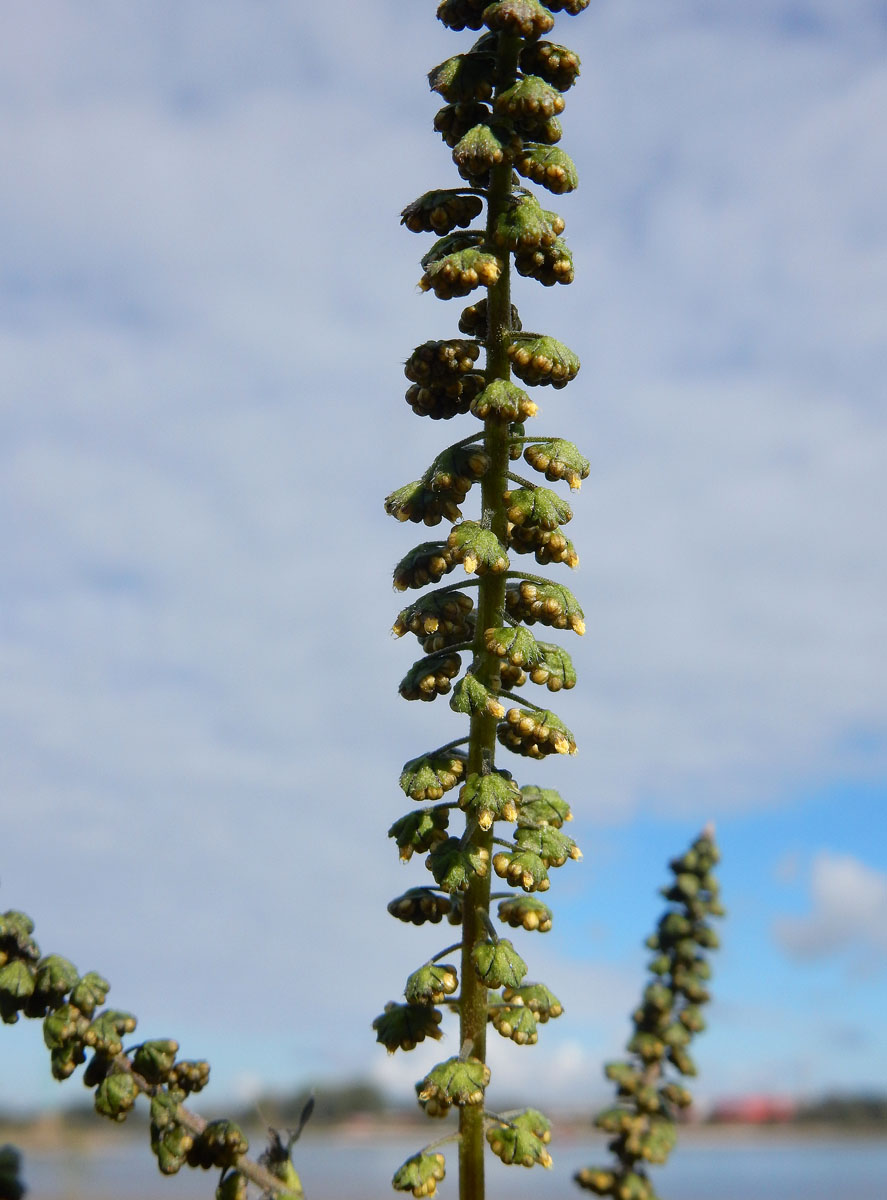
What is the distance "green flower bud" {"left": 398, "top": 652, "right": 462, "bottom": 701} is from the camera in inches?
287

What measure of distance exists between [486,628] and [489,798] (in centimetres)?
89

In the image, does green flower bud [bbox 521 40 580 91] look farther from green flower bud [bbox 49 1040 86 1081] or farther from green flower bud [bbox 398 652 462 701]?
green flower bud [bbox 49 1040 86 1081]

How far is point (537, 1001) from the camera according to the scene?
6.91 meters

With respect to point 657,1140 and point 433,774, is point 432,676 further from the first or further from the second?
point 657,1140

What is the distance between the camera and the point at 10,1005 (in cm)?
676

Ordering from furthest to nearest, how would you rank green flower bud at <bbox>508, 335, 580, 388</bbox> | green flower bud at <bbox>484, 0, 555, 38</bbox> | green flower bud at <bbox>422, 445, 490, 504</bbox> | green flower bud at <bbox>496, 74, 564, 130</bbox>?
green flower bud at <bbox>484, 0, 555, 38</bbox> < green flower bud at <bbox>496, 74, 564, 130</bbox> < green flower bud at <bbox>508, 335, 580, 388</bbox> < green flower bud at <bbox>422, 445, 490, 504</bbox>

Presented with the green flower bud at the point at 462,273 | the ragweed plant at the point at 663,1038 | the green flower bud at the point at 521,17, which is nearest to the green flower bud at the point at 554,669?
the green flower bud at the point at 462,273

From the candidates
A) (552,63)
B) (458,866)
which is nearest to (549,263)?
(552,63)

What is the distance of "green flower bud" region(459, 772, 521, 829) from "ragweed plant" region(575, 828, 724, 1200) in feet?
18.4

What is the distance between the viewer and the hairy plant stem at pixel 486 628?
22.0 ft

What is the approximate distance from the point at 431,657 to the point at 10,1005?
2.71 m

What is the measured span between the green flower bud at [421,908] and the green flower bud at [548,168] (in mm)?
3830

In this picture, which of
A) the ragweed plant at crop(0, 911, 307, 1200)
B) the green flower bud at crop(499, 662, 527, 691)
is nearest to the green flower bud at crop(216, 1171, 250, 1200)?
the ragweed plant at crop(0, 911, 307, 1200)

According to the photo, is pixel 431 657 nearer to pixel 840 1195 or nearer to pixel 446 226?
pixel 446 226
